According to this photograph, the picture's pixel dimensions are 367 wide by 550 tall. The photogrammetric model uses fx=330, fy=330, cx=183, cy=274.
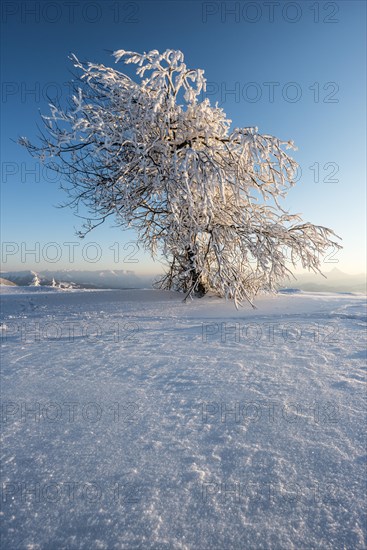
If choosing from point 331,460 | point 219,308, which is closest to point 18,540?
point 331,460

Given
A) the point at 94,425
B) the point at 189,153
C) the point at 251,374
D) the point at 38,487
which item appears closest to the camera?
the point at 38,487

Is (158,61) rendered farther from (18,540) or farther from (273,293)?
(18,540)

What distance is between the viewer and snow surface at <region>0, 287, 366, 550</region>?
1275mm

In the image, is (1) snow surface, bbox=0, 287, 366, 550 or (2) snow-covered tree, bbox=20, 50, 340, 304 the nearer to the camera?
(1) snow surface, bbox=0, 287, 366, 550

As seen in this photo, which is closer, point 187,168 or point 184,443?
point 184,443

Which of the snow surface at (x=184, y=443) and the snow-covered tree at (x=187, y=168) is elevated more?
the snow-covered tree at (x=187, y=168)

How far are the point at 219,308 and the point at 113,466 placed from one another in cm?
440

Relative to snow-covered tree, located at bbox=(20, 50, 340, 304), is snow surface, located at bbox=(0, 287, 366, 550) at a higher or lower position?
lower

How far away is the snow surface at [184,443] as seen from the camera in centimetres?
128

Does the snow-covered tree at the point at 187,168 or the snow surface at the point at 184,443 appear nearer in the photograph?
the snow surface at the point at 184,443

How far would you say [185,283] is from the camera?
25.4 ft

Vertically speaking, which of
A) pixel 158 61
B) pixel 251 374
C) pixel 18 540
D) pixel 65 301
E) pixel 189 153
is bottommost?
pixel 18 540

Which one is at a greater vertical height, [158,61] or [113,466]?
[158,61]

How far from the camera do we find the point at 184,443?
69.7 inches
